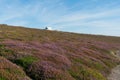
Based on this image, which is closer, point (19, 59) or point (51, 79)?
point (51, 79)

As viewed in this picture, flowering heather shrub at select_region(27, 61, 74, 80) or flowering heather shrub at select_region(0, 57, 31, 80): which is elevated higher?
flowering heather shrub at select_region(0, 57, 31, 80)

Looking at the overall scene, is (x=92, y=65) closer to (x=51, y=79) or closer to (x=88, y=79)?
(x=88, y=79)

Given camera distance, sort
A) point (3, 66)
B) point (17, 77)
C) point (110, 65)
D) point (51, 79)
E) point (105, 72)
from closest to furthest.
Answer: point (17, 77) → point (3, 66) → point (51, 79) → point (105, 72) → point (110, 65)

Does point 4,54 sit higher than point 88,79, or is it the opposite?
point 4,54

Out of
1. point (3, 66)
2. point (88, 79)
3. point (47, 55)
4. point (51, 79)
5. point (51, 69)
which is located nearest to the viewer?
point (3, 66)

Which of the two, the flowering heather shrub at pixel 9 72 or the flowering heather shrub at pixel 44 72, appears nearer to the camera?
the flowering heather shrub at pixel 9 72

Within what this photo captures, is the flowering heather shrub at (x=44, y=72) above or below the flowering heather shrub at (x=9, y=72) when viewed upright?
below

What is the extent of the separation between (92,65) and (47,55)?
7340mm

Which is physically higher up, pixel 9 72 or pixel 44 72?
pixel 9 72

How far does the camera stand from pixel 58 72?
20.8m

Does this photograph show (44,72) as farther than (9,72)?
Yes

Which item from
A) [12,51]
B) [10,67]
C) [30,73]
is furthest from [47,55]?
[10,67]

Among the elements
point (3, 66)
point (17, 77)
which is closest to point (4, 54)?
point (3, 66)

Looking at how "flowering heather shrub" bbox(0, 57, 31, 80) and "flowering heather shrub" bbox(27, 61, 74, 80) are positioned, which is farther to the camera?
"flowering heather shrub" bbox(27, 61, 74, 80)
